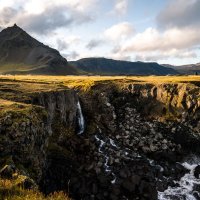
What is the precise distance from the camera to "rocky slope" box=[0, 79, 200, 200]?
1457 inches

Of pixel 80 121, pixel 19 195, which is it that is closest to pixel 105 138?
pixel 80 121

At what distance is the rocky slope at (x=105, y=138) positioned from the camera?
121 feet

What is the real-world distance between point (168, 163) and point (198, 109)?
1026 inches

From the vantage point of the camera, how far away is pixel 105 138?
3063 inches

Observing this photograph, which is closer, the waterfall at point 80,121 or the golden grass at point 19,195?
the golden grass at point 19,195

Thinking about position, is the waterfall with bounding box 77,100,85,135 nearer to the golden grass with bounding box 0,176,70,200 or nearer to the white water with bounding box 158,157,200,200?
the white water with bounding box 158,157,200,200

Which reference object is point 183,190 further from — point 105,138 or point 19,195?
point 19,195

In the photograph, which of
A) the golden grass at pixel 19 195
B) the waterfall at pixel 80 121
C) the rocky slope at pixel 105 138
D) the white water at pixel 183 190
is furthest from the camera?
the waterfall at pixel 80 121

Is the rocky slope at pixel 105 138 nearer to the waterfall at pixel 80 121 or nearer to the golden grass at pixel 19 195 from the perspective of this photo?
the waterfall at pixel 80 121

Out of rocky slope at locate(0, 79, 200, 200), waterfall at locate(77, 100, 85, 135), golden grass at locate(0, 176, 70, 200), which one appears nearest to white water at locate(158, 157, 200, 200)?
rocky slope at locate(0, 79, 200, 200)

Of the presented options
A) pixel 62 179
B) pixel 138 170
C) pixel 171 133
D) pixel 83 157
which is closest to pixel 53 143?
pixel 83 157

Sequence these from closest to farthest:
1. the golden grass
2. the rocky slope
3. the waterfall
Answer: the golden grass → the rocky slope → the waterfall

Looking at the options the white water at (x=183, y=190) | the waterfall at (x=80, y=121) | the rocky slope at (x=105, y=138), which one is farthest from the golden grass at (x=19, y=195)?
the waterfall at (x=80, y=121)

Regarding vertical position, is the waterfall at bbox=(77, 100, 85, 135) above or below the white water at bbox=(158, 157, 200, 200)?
above
